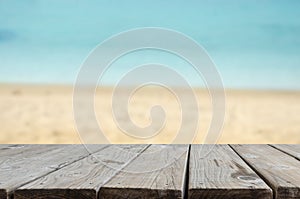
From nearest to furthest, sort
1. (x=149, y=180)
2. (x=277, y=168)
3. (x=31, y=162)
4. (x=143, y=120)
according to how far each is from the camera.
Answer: (x=149, y=180) < (x=277, y=168) < (x=31, y=162) < (x=143, y=120)

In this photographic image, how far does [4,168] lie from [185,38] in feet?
2.64

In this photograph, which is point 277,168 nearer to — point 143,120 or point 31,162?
point 31,162

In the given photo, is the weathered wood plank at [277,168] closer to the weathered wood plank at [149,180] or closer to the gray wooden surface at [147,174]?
the gray wooden surface at [147,174]

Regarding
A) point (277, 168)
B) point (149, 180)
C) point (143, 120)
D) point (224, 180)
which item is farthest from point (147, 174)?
point (143, 120)

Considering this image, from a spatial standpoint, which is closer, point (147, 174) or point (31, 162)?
point (147, 174)

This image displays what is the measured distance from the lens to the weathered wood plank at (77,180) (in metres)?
1.11

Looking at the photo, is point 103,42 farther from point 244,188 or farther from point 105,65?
point 244,188

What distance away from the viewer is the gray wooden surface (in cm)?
111

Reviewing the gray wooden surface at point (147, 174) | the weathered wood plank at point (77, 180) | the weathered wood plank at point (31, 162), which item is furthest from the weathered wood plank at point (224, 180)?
the weathered wood plank at point (31, 162)

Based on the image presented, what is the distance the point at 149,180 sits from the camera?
1.21 metres

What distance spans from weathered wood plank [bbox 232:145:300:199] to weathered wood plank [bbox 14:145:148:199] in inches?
16.1

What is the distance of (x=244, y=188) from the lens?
113 centimetres

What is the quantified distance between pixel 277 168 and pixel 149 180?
47cm

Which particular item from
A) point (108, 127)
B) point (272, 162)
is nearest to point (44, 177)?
point (272, 162)
